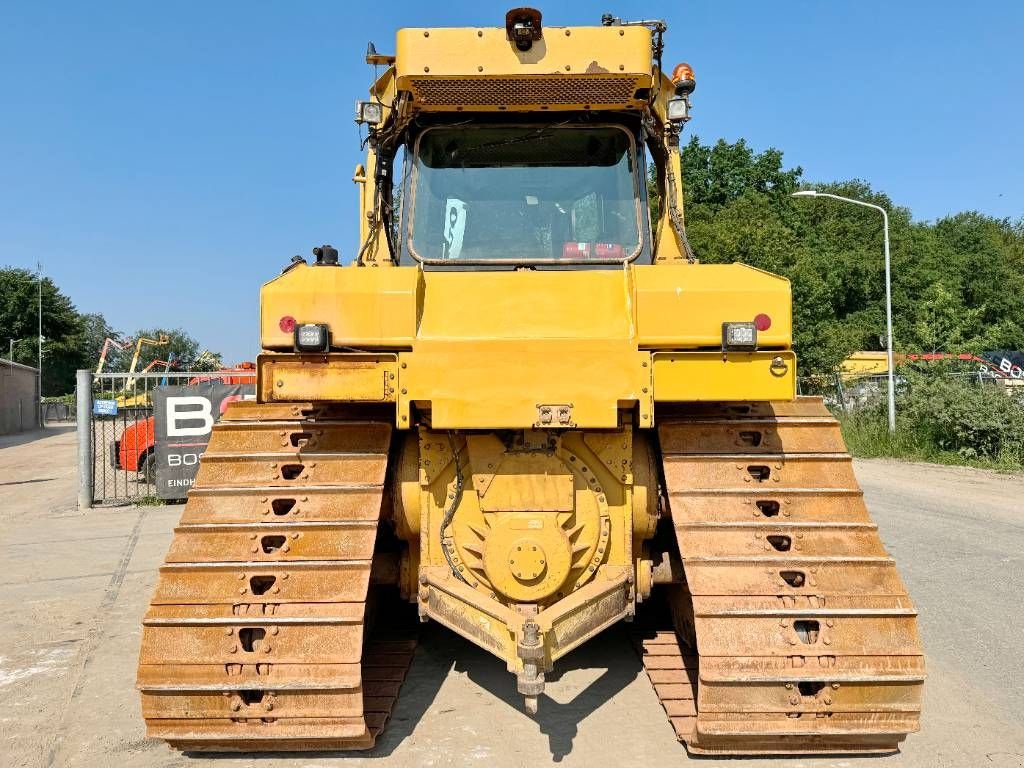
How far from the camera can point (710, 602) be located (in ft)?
11.2

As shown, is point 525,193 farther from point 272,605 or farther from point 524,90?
point 272,605

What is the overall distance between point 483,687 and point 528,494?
1.34 metres

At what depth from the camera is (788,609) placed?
3.40 meters

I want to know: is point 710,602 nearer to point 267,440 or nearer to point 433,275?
point 433,275

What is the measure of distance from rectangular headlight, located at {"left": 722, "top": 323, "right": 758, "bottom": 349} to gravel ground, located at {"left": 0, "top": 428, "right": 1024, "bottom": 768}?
1831mm

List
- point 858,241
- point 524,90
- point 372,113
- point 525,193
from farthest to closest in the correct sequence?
point 858,241, point 372,113, point 525,193, point 524,90

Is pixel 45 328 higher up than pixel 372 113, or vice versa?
pixel 45 328

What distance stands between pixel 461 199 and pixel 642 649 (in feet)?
9.22

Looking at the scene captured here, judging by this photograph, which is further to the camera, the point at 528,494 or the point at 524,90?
the point at 524,90

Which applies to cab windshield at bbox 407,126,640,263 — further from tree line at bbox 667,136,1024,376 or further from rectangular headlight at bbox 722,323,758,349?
tree line at bbox 667,136,1024,376

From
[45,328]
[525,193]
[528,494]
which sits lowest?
[528,494]

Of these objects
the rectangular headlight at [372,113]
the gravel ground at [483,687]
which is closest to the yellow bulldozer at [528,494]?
the gravel ground at [483,687]

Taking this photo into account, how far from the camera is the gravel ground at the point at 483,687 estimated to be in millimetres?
3639

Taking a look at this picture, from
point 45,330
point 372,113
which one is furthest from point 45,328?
point 372,113
